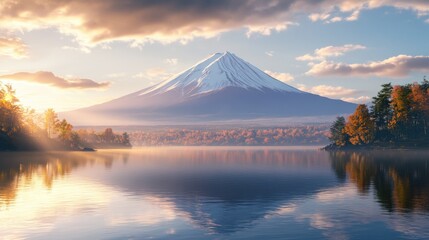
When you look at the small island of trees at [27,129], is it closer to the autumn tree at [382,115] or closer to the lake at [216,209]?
the lake at [216,209]

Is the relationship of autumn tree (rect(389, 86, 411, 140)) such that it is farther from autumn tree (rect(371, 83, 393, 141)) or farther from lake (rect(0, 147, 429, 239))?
lake (rect(0, 147, 429, 239))

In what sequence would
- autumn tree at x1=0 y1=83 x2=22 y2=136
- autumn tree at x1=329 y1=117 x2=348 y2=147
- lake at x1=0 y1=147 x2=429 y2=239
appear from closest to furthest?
1. lake at x1=0 y1=147 x2=429 y2=239
2. autumn tree at x1=0 y1=83 x2=22 y2=136
3. autumn tree at x1=329 y1=117 x2=348 y2=147

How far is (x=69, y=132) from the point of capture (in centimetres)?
18512

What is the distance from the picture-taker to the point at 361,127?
155 m

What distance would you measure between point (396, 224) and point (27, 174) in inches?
2054

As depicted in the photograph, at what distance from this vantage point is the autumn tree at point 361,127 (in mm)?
154250

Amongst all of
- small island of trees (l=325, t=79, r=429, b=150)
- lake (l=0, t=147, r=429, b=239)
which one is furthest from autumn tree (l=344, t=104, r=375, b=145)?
lake (l=0, t=147, r=429, b=239)

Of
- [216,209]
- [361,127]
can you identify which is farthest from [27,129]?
[216,209]

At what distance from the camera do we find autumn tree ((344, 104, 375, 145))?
Result: 154m

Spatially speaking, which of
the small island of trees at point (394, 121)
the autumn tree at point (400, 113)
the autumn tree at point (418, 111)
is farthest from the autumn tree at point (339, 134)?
the autumn tree at point (418, 111)

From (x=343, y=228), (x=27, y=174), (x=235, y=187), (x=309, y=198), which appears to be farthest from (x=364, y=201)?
(x=27, y=174)

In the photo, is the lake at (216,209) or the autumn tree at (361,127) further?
the autumn tree at (361,127)

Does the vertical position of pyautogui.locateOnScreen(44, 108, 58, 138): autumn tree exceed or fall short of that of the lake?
it exceeds it

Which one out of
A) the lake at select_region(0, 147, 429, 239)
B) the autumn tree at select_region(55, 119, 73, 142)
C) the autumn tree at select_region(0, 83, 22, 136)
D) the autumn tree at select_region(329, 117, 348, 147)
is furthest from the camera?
the autumn tree at select_region(55, 119, 73, 142)
